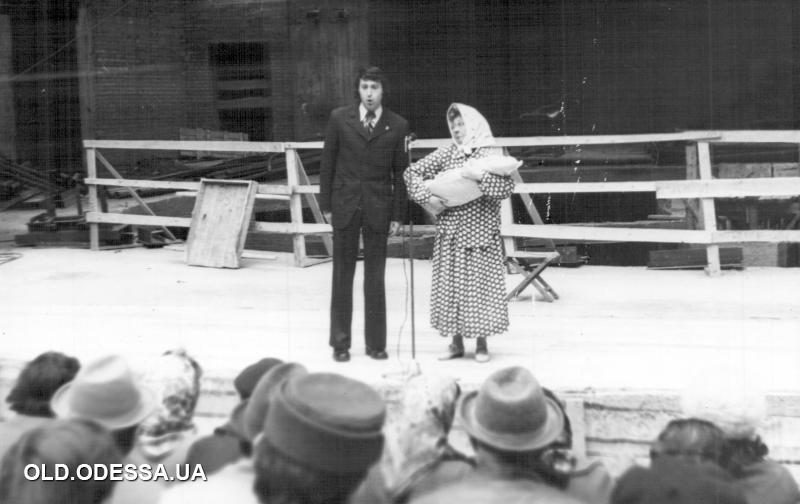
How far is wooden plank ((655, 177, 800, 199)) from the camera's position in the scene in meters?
8.53

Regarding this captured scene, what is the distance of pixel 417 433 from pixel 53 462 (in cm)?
119

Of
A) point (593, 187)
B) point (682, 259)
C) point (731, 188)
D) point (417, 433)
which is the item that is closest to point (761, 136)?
point (731, 188)

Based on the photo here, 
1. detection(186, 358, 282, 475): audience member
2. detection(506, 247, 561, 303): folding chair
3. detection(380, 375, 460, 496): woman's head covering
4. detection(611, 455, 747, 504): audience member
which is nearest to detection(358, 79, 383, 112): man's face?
detection(506, 247, 561, 303): folding chair

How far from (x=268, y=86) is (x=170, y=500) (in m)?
12.3

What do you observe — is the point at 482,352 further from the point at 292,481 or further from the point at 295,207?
the point at 295,207

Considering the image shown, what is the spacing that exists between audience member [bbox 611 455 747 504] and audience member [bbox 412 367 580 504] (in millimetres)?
194

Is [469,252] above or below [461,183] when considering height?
below

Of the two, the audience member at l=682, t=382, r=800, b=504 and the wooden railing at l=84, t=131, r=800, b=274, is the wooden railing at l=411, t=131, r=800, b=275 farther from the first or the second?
the audience member at l=682, t=382, r=800, b=504

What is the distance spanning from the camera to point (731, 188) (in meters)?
8.62

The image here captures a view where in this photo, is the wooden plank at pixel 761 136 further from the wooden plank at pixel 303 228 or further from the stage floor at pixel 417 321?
the wooden plank at pixel 303 228

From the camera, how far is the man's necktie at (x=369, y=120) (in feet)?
19.9

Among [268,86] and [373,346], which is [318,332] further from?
[268,86]

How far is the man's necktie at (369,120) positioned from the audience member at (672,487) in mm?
3732

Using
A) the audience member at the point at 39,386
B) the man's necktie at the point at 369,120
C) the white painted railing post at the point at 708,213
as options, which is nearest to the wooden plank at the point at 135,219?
the man's necktie at the point at 369,120
